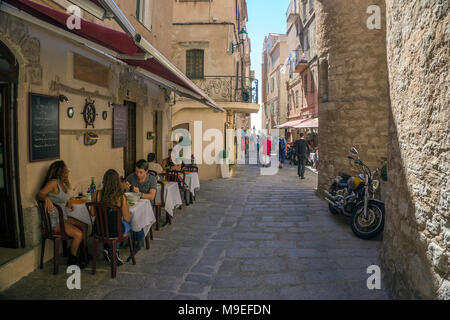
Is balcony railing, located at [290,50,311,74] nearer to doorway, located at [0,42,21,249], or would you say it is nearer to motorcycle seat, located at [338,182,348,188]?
motorcycle seat, located at [338,182,348,188]

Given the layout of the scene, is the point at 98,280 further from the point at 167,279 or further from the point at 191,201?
the point at 191,201

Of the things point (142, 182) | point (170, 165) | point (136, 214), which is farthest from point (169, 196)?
point (170, 165)

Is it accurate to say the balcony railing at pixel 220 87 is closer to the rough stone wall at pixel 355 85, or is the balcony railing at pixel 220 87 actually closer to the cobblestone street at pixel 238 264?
the rough stone wall at pixel 355 85

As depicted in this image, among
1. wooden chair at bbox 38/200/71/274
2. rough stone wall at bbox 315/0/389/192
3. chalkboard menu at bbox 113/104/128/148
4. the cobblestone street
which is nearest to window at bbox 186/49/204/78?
rough stone wall at bbox 315/0/389/192

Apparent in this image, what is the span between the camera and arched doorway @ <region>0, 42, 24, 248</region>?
430 cm

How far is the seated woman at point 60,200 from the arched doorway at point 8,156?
0.34 metres

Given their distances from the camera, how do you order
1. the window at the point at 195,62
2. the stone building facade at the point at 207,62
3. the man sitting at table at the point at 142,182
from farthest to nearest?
1. the window at the point at 195,62
2. the stone building facade at the point at 207,62
3. the man sitting at table at the point at 142,182

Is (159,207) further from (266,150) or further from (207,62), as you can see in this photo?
(266,150)

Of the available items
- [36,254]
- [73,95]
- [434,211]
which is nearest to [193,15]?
[73,95]

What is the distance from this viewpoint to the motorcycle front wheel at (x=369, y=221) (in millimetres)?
5934

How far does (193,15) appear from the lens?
1549cm

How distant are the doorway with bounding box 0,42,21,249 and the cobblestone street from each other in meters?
0.66

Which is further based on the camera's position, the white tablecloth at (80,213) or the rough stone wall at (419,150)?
the white tablecloth at (80,213)

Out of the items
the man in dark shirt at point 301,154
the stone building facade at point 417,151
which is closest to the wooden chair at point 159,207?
the stone building facade at point 417,151
